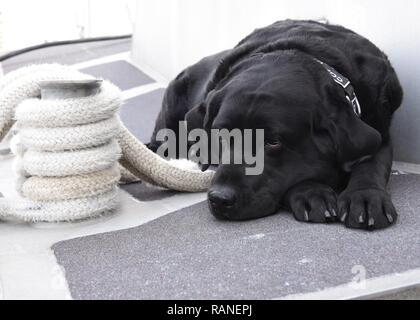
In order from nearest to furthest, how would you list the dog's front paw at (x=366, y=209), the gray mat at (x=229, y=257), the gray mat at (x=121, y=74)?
the gray mat at (x=229, y=257) → the dog's front paw at (x=366, y=209) → the gray mat at (x=121, y=74)

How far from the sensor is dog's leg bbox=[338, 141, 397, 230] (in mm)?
1462

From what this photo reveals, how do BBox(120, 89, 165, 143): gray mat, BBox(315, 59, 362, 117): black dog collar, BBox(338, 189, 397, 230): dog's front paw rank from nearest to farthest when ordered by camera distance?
BBox(338, 189, 397, 230): dog's front paw
BBox(315, 59, 362, 117): black dog collar
BBox(120, 89, 165, 143): gray mat

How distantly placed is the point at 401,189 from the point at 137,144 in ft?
2.54

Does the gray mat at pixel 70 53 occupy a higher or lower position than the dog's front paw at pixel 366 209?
lower

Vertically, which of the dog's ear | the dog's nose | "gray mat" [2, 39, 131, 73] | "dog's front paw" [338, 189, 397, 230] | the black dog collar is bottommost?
"gray mat" [2, 39, 131, 73]

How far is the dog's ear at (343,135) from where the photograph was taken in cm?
166

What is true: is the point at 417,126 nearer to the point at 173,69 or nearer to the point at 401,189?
the point at 401,189

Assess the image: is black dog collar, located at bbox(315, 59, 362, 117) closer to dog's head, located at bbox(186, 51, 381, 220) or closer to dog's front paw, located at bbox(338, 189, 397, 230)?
dog's head, located at bbox(186, 51, 381, 220)

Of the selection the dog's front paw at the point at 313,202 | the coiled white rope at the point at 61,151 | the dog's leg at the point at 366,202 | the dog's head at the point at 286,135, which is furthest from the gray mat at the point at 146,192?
the dog's leg at the point at 366,202

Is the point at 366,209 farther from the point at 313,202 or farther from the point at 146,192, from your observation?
the point at 146,192

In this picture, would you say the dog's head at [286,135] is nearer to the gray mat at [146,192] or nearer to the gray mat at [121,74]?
the gray mat at [146,192]

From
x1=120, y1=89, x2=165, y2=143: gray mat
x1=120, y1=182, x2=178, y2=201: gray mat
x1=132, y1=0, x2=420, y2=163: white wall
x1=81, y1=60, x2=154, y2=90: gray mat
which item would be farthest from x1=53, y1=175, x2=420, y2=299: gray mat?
x1=81, y1=60, x2=154, y2=90: gray mat
